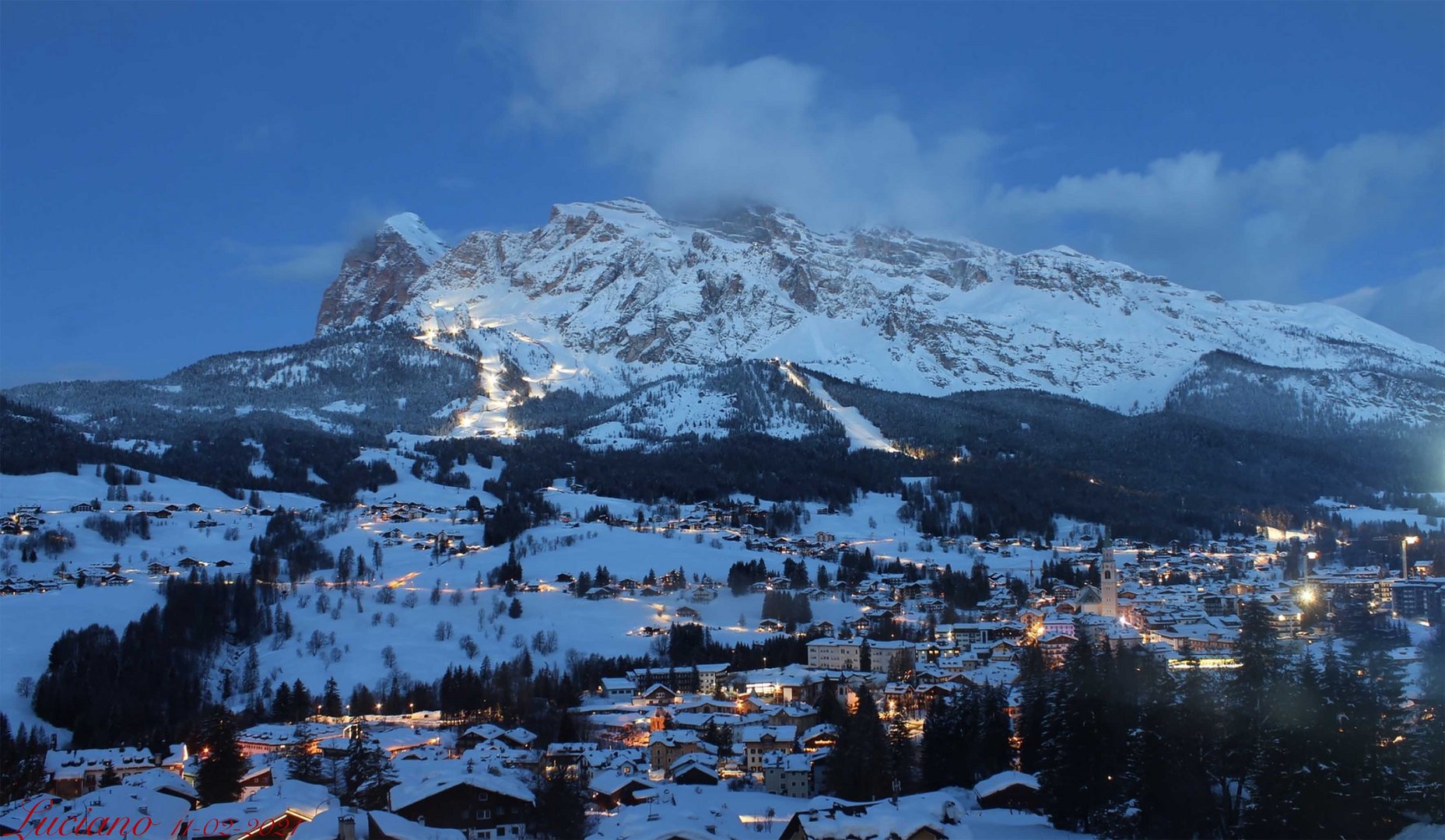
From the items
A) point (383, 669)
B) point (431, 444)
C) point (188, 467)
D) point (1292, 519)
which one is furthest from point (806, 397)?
point (383, 669)

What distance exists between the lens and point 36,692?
56.0 metres

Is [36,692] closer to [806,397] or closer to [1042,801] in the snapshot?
[1042,801]

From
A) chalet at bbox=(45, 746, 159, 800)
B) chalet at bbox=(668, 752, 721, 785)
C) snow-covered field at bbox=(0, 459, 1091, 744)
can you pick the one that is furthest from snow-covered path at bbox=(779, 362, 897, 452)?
chalet at bbox=(45, 746, 159, 800)

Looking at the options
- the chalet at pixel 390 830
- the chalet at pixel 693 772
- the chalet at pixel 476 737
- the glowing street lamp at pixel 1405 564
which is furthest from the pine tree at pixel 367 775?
the glowing street lamp at pixel 1405 564

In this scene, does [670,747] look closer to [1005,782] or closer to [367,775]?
[367,775]

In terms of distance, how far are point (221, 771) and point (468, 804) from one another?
871cm

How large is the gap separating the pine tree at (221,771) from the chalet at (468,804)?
235 inches

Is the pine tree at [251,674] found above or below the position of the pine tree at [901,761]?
above

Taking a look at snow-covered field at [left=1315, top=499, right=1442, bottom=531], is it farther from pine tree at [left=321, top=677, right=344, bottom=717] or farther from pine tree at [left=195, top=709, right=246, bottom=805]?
pine tree at [left=195, top=709, right=246, bottom=805]

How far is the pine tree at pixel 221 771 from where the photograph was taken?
38844mm

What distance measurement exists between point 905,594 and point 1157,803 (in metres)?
55.8

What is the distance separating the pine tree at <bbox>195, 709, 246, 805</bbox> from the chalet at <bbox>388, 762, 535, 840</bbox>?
19.6 ft

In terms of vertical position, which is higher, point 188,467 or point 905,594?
point 188,467

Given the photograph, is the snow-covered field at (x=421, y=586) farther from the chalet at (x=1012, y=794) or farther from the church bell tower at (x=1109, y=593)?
the chalet at (x=1012, y=794)
